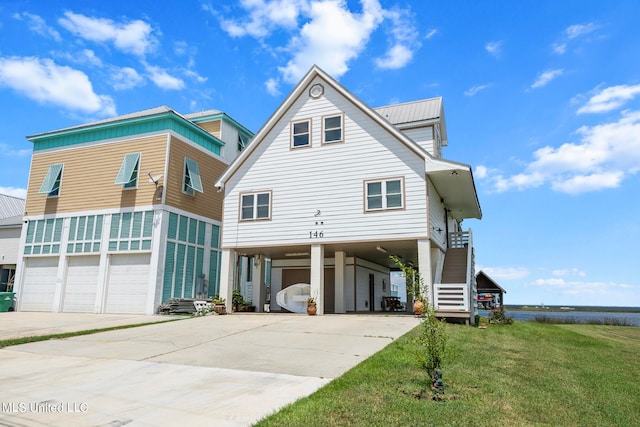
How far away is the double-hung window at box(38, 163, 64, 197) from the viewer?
26.5 metres

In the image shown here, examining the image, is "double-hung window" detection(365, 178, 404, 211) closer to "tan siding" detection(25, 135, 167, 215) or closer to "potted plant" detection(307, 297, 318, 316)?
"potted plant" detection(307, 297, 318, 316)

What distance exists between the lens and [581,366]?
9.62 m

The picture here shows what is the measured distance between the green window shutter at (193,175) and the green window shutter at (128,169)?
2.71 meters

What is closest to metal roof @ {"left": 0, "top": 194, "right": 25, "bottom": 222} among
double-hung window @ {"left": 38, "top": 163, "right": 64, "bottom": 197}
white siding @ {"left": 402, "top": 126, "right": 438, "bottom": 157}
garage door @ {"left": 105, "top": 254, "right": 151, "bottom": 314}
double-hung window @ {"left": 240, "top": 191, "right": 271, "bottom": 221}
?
double-hung window @ {"left": 38, "top": 163, "right": 64, "bottom": 197}

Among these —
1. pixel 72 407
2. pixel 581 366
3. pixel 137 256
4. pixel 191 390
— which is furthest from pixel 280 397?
pixel 137 256

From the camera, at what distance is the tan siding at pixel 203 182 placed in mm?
24391

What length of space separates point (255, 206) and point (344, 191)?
4507 mm

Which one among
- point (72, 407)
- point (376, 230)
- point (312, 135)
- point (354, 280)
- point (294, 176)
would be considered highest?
point (312, 135)

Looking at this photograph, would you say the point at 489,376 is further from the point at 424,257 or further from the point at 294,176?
the point at 294,176

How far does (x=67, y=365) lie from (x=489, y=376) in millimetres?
8526

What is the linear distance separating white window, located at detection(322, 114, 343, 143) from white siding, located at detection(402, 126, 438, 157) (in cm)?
369

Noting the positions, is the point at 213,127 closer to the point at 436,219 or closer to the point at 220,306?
the point at 220,306

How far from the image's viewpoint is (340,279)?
21.6 meters

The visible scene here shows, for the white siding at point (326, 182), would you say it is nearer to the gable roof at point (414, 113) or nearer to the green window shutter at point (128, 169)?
the gable roof at point (414, 113)
